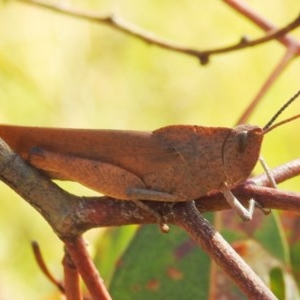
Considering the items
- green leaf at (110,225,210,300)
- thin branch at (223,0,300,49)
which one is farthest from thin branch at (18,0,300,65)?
green leaf at (110,225,210,300)

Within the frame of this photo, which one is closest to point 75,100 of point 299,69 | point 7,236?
point 7,236

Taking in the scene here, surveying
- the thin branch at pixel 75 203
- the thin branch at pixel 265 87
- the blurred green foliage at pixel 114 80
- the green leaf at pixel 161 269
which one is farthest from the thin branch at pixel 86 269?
the blurred green foliage at pixel 114 80

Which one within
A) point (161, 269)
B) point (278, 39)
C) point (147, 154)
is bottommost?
point (161, 269)

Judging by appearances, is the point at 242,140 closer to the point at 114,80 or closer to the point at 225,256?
the point at 225,256

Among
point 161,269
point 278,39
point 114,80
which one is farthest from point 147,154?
point 114,80

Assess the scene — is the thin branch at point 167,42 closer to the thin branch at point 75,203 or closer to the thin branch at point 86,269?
the thin branch at point 75,203

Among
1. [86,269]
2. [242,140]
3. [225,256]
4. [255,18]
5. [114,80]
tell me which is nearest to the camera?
[225,256]

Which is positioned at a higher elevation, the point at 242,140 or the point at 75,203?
the point at 242,140
